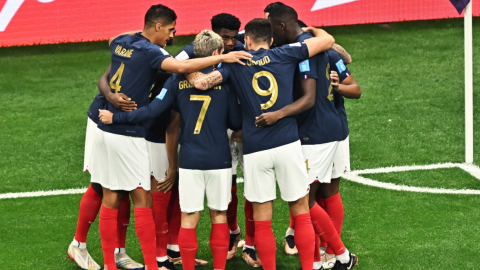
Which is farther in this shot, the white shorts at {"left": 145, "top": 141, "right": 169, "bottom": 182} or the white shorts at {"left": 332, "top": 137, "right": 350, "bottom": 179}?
the white shorts at {"left": 145, "top": 141, "right": 169, "bottom": 182}

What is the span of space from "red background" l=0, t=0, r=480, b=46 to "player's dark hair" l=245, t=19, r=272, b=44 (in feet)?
21.7

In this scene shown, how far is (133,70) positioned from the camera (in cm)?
500

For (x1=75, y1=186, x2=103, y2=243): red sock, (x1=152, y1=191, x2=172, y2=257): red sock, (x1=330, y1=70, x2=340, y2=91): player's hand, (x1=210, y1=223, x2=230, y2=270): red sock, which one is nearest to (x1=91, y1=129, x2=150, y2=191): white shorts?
(x1=75, y1=186, x2=103, y2=243): red sock

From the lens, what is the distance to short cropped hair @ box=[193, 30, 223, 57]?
4832 mm

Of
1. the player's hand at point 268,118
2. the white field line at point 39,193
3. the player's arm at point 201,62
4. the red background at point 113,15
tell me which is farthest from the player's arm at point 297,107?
the red background at point 113,15

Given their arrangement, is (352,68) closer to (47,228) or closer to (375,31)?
(375,31)

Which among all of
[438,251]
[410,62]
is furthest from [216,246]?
[410,62]

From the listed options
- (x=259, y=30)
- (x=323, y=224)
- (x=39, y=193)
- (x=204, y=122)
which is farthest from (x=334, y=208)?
(x=39, y=193)

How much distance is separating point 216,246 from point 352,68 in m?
6.92

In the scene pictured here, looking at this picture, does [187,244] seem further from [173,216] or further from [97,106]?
[97,106]

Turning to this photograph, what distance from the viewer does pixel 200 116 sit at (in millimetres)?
4832

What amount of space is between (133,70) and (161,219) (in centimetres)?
A: 134

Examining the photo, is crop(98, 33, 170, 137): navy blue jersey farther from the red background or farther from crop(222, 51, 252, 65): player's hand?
the red background

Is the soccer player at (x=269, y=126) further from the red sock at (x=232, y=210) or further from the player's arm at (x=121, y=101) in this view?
the red sock at (x=232, y=210)
